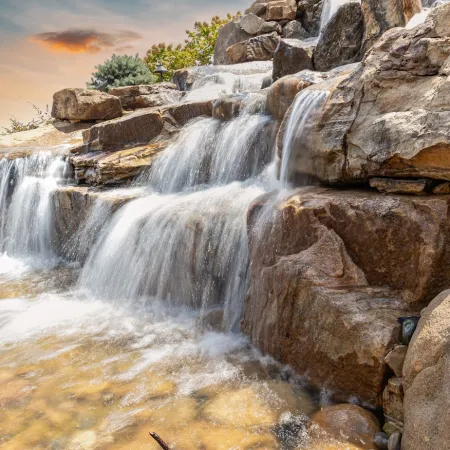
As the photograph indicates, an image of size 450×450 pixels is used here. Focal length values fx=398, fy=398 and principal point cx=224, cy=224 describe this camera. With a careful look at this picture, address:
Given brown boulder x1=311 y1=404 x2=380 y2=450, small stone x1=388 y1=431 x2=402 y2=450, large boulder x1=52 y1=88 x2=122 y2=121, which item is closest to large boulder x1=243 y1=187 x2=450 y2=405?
brown boulder x1=311 y1=404 x2=380 y2=450

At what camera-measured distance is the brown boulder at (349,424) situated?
2.64m

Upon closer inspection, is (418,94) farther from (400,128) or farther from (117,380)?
(117,380)

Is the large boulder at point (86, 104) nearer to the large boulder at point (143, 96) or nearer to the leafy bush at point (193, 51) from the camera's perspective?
the large boulder at point (143, 96)

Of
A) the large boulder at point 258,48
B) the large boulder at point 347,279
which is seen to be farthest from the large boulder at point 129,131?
the large boulder at point 258,48

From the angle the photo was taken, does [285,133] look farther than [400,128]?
Yes

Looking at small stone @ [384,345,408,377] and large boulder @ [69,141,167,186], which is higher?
large boulder @ [69,141,167,186]

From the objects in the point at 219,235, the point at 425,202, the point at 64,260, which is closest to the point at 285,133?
the point at 219,235

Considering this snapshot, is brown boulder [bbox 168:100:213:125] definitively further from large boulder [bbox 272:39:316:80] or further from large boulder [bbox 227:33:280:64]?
large boulder [bbox 227:33:280:64]

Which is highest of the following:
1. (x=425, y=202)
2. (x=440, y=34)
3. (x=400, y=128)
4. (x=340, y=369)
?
(x=440, y=34)

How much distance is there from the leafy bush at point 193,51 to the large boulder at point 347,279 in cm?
2161

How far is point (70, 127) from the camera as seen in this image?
13406 millimetres

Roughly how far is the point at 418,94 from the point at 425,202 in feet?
3.02

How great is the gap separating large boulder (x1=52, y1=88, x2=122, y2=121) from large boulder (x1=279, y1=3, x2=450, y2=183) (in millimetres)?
10273

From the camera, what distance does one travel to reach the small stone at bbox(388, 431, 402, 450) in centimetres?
250
